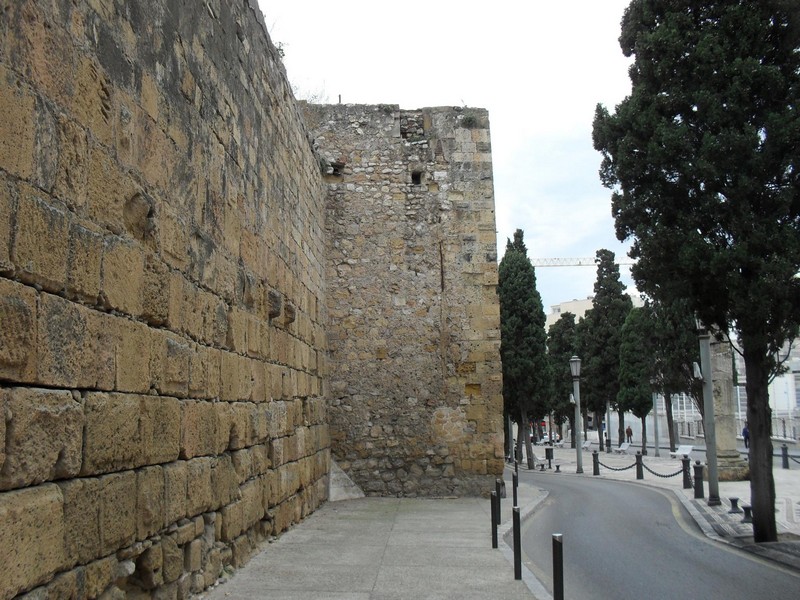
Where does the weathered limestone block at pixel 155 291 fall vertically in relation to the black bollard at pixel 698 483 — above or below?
above

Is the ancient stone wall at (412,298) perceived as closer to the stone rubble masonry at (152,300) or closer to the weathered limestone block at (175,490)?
the stone rubble masonry at (152,300)

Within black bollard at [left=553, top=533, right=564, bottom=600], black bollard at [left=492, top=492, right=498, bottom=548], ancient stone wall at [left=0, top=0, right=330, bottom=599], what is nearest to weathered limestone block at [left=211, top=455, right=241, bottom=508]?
ancient stone wall at [left=0, top=0, right=330, bottom=599]

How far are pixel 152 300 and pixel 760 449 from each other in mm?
8044

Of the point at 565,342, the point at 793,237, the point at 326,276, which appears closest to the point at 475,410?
the point at 326,276

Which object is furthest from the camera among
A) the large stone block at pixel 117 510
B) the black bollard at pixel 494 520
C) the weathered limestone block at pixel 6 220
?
the black bollard at pixel 494 520

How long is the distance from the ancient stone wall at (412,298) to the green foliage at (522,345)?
44.4ft

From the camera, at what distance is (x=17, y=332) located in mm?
2963

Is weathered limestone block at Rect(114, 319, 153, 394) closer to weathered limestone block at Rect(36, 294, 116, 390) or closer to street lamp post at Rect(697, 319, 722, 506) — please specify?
weathered limestone block at Rect(36, 294, 116, 390)

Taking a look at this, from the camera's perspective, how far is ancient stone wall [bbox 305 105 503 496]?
40.4 feet

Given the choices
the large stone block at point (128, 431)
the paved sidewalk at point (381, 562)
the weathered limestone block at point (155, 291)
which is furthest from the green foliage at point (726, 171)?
the large stone block at point (128, 431)

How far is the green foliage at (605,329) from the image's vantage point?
39.7 m

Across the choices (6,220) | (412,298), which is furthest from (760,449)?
(6,220)

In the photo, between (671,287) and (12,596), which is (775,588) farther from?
(12,596)

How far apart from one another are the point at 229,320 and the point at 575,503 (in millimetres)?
10776
